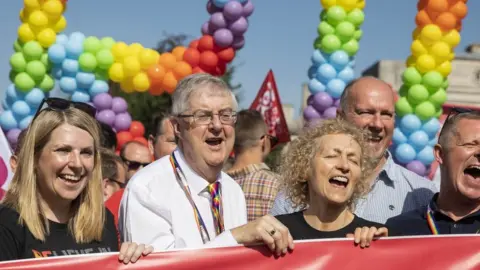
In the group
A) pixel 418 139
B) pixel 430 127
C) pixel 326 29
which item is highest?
pixel 326 29

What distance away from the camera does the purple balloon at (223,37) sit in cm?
887

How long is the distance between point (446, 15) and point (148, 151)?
373 cm

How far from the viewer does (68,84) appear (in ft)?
29.0

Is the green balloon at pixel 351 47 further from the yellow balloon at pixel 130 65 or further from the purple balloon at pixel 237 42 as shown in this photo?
the yellow balloon at pixel 130 65

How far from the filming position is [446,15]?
8.28 metres

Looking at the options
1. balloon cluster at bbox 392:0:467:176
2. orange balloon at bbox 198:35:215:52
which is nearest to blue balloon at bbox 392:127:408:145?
balloon cluster at bbox 392:0:467:176

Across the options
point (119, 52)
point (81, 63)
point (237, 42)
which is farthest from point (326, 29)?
point (81, 63)

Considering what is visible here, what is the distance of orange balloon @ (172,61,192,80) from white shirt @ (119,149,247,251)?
545cm

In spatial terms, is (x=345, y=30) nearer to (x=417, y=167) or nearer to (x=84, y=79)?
(x=417, y=167)

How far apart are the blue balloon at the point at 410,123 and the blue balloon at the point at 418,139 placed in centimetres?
6

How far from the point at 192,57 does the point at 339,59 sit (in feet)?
5.93

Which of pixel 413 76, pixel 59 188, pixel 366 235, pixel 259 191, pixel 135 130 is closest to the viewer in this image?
pixel 366 235

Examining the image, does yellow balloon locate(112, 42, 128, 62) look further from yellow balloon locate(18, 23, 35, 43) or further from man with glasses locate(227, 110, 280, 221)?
man with glasses locate(227, 110, 280, 221)

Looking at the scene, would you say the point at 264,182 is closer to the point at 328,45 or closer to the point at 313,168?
the point at 313,168
